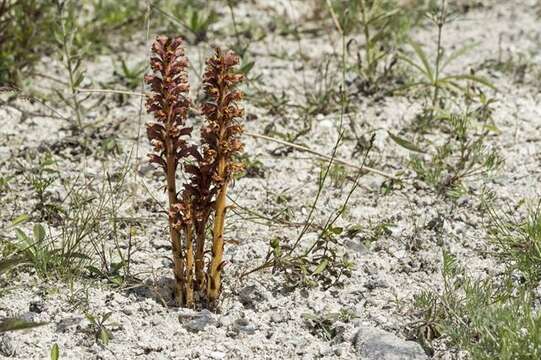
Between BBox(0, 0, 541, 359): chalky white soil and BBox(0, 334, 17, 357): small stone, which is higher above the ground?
BBox(0, 0, 541, 359): chalky white soil

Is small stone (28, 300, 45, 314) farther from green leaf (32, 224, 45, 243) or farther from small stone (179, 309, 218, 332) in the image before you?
small stone (179, 309, 218, 332)

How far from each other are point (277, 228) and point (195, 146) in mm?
928

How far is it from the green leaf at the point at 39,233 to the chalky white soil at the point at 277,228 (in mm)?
163

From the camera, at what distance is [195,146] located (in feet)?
9.84

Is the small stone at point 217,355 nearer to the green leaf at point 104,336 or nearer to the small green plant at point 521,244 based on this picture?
the green leaf at point 104,336

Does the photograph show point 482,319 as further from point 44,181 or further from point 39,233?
point 44,181

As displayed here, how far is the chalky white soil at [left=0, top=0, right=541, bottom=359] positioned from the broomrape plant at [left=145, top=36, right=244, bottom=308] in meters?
0.23

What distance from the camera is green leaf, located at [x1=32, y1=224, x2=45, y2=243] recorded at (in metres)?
3.30

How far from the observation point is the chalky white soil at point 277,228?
3029 mm

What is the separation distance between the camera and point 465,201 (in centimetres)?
398

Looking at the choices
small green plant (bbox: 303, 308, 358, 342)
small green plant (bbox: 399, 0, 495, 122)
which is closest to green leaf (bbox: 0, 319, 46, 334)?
small green plant (bbox: 303, 308, 358, 342)

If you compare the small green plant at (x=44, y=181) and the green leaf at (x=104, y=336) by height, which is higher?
the small green plant at (x=44, y=181)

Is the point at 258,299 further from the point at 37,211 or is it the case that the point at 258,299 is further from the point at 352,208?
the point at 37,211

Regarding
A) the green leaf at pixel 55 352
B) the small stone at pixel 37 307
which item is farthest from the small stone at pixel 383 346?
the small stone at pixel 37 307
